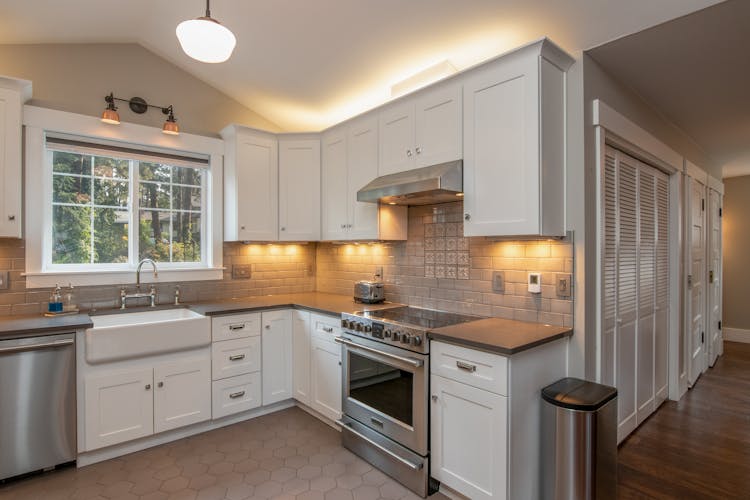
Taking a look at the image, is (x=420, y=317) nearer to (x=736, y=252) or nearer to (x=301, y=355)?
(x=301, y=355)

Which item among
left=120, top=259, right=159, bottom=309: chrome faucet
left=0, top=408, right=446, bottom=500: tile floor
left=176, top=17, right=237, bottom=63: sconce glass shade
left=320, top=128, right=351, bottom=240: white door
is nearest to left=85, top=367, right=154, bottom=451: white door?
left=0, top=408, right=446, bottom=500: tile floor

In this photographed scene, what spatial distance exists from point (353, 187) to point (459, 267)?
1173mm

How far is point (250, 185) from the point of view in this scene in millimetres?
3666

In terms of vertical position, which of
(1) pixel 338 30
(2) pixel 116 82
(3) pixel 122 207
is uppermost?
(1) pixel 338 30

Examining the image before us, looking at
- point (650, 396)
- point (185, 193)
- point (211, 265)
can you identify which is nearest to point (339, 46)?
point (185, 193)

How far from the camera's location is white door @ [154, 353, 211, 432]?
279 cm

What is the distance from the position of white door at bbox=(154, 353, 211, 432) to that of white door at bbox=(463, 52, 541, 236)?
2255mm

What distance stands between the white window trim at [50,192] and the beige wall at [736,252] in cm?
744

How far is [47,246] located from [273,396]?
6.99ft

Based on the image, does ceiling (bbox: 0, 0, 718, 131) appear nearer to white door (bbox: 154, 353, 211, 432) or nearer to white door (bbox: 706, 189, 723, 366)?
white door (bbox: 154, 353, 211, 432)

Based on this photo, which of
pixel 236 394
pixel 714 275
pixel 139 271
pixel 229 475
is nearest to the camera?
pixel 229 475

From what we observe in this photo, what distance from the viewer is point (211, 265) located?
374 cm

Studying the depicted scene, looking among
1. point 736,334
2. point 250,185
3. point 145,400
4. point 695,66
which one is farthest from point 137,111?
point 736,334

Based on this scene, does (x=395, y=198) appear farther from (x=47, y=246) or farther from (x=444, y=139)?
(x=47, y=246)
